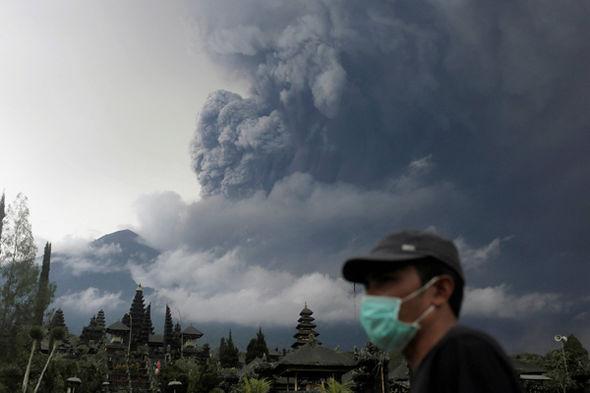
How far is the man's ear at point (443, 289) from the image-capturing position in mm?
2088

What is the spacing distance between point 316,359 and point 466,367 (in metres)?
32.4

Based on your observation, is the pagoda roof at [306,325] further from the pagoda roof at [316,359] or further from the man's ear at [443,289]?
the man's ear at [443,289]

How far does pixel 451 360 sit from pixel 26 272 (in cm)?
4194

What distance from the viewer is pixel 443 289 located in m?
2.10

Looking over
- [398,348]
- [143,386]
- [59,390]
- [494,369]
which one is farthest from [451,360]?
[143,386]

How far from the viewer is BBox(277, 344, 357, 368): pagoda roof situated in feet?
106

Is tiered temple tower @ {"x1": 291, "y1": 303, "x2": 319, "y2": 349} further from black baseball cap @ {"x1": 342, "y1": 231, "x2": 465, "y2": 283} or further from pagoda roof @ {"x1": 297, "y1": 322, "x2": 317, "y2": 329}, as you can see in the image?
black baseball cap @ {"x1": 342, "y1": 231, "x2": 465, "y2": 283}

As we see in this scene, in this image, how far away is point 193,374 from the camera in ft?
116

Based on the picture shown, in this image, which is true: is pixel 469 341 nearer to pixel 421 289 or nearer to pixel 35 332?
pixel 421 289

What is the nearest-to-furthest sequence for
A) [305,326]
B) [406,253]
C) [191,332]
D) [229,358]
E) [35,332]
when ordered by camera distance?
1. [406,253]
2. [35,332]
3. [305,326]
4. [229,358]
5. [191,332]

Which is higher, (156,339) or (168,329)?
(168,329)

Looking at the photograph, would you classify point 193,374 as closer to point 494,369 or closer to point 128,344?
point 494,369

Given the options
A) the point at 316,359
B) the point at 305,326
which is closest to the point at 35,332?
the point at 316,359

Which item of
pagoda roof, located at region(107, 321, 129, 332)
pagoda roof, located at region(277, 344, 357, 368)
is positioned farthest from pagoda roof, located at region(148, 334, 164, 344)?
pagoda roof, located at region(277, 344, 357, 368)
